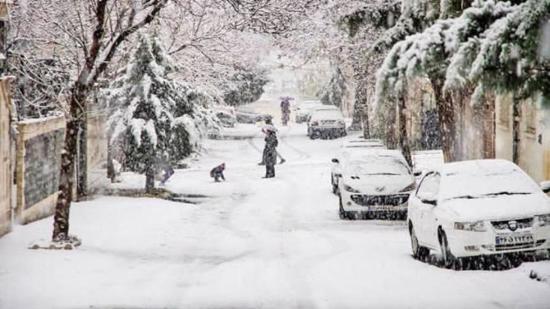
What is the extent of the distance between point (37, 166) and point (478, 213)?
30.8 ft

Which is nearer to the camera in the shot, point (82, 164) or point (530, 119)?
point (530, 119)

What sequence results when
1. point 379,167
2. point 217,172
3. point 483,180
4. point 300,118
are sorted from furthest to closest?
point 300,118
point 217,172
point 379,167
point 483,180

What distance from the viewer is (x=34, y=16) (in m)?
23.3

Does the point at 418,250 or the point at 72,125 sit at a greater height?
the point at 72,125

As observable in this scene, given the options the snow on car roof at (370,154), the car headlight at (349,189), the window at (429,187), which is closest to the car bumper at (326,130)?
the snow on car roof at (370,154)

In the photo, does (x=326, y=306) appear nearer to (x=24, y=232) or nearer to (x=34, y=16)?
(x=24, y=232)

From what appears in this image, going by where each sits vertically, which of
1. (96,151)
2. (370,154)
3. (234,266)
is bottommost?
(234,266)

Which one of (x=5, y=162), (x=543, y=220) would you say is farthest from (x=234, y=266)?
(x=5, y=162)

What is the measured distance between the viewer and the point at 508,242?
12555 mm

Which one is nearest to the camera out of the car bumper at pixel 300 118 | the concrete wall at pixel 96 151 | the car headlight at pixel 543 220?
the car headlight at pixel 543 220

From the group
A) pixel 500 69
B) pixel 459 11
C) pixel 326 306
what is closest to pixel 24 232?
pixel 326 306

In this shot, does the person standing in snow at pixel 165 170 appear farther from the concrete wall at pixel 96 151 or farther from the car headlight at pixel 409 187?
the car headlight at pixel 409 187

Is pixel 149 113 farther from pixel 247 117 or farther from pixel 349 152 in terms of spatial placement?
pixel 247 117

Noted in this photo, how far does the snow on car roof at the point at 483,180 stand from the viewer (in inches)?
539
